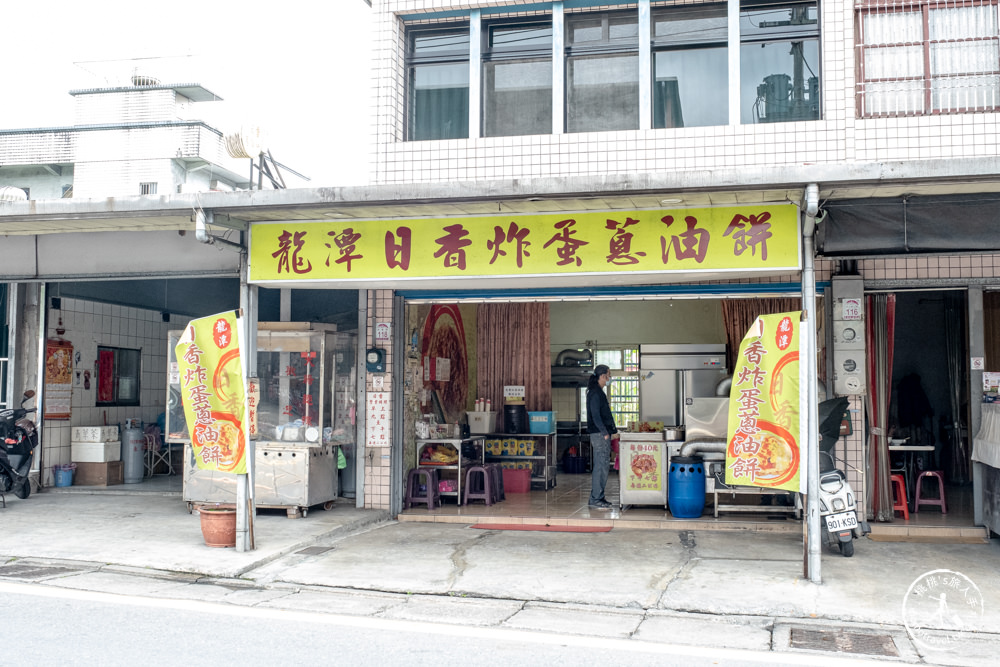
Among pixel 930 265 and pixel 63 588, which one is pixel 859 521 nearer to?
pixel 930 265

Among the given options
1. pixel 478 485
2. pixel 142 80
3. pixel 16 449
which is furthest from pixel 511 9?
pixel 142 80

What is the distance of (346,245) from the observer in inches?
314

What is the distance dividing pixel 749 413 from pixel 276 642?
4.20 m

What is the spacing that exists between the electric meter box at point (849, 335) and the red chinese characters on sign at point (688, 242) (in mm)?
2766

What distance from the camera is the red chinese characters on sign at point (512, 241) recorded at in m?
7.57

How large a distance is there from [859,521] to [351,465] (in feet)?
19.7

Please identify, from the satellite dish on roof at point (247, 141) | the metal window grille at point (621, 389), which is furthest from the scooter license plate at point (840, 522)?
the metal window grille at point (621, 389)

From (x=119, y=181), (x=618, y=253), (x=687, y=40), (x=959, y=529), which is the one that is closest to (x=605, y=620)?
(x=618, y=253)

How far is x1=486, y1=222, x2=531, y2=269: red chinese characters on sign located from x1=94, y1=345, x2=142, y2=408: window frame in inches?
313

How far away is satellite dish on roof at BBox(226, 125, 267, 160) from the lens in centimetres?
881

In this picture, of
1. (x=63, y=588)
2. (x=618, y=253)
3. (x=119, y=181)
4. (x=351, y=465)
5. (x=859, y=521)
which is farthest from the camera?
(x=119, y=181)

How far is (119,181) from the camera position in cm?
2728

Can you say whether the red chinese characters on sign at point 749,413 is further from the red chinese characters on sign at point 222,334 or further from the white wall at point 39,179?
the white wall at point 39,179

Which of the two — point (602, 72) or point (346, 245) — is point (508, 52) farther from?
point (346, 245)
